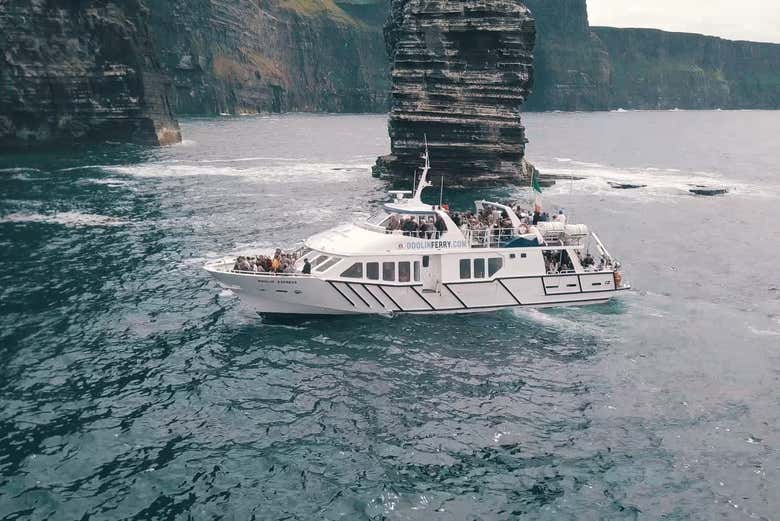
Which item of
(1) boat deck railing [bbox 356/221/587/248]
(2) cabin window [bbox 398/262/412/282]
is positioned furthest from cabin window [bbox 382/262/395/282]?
(1) boat deck railing [bbox 356/221/587/248]

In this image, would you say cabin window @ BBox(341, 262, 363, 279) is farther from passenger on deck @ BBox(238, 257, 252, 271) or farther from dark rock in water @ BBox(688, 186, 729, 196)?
dark rock in water @ BBox(688, 186, 729, 196)

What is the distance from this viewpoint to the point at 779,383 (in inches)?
1229

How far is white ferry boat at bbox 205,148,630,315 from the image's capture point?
35938 mm

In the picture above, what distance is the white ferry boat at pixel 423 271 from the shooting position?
3594 centimetres

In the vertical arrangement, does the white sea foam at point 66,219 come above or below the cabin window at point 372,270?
below

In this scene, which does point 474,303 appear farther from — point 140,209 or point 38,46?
point 38,46

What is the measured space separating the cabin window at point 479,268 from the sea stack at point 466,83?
41973 mm

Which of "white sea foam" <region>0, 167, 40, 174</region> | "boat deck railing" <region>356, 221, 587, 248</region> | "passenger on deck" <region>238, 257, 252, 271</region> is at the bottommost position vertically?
"white sea foam" <region>0, 167, 40, 174</region>

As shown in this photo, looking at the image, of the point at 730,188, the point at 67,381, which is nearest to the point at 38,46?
the point at 67,381

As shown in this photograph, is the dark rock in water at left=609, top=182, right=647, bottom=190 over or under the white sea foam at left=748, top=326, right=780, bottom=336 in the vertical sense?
over

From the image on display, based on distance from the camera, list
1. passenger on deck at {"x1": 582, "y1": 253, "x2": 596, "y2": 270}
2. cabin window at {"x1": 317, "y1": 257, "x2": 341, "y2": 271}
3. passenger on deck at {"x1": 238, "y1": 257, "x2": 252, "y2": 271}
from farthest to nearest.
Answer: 1. passenger on deck at {"x1": 582, "y1": 253, "x2": 596, "y2": 270}
2. cabin window at {"x1": 317, "y1": 257, "x2": 341, "y2": 271}
3. passenger on deck at {"x1": 238, "y1": 257, "x2": 252, "y2": 271}

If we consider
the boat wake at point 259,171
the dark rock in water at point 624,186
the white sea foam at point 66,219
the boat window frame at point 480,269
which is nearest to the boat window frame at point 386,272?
the boat window frame at point 480,269

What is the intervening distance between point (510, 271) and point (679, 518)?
61.8ft

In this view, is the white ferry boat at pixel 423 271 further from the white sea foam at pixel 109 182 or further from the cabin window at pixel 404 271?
the white sea foam at pixel 109 182
